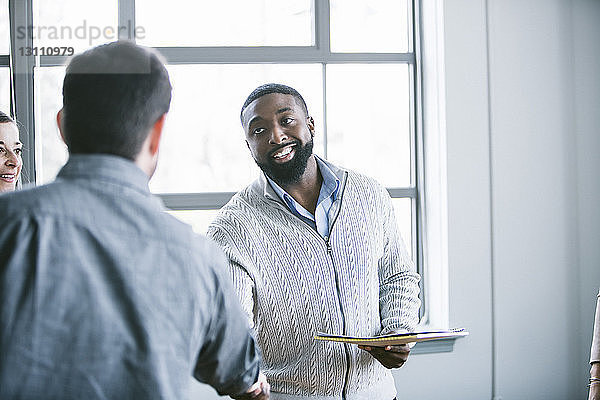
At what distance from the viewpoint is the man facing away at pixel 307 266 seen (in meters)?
1.80

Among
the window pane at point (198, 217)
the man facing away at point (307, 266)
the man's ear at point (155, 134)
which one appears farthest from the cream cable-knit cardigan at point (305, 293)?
the window pane at point (198, 217)

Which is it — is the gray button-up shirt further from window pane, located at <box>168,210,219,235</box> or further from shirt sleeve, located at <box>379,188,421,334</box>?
window pane, located at <box>168,210,219,235</box>

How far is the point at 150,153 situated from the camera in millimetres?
919

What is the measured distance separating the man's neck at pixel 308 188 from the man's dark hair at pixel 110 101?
3.39 ft

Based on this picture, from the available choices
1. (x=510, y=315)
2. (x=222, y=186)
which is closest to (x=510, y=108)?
(x=510, y=315)

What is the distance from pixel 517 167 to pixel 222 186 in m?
1.45

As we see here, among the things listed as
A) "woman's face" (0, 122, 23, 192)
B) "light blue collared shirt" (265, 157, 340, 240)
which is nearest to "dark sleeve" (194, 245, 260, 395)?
"light blue collared shirt" (265, 157, 340, 240)

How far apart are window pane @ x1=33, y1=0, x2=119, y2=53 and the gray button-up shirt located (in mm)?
2335

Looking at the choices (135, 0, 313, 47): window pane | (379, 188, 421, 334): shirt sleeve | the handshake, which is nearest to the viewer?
the handshake

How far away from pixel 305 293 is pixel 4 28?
2033 mm

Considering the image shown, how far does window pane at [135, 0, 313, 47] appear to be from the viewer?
3.10 meters

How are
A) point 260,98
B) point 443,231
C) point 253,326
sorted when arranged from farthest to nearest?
point 443,231 < point 260,98 < point 253,326

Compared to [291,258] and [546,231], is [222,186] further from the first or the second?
[546,231]

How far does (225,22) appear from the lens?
3.16 m
